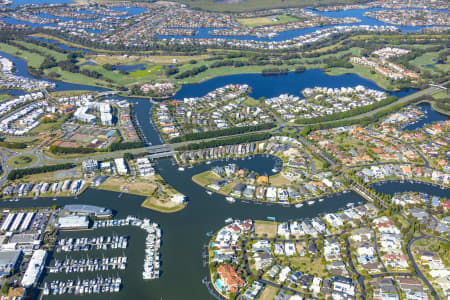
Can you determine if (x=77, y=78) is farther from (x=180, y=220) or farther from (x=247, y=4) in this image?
(x=247, y=4)

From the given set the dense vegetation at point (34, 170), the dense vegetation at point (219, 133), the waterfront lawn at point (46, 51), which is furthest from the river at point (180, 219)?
the waterfront lawn at point (46, 51)

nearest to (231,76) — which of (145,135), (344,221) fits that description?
(145,135)

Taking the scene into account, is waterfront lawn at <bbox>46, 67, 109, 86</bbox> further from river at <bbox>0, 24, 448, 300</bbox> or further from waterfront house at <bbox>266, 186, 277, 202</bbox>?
waterfront house at <bbox>266, 186, 277, 202</bbox>

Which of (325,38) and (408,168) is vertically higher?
(325,38)

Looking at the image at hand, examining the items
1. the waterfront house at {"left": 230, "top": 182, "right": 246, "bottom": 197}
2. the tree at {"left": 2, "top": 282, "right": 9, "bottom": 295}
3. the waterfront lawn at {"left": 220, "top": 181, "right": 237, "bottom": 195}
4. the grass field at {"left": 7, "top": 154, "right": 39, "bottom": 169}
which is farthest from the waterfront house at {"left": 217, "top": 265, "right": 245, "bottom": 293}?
the grass field at {"left": 7, "top": 154, "right": 39, "bottom": 169}

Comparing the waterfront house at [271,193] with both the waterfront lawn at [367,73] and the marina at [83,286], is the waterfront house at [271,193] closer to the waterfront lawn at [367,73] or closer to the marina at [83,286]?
the marina at [83,286]

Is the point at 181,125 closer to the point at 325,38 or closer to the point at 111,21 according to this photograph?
the point at 325,38
